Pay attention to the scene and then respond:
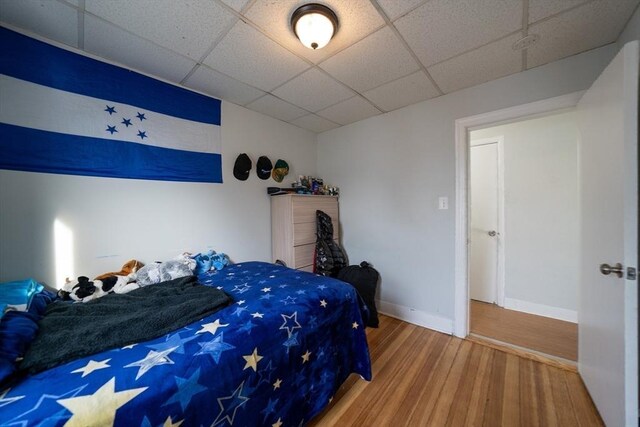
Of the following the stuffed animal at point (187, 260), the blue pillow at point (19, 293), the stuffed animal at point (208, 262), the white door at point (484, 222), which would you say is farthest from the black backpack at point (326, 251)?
the blue pillow at point (19, 293)

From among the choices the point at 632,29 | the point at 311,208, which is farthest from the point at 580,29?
the point at 311,208

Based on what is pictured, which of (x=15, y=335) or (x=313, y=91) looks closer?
(x=15, y=335)

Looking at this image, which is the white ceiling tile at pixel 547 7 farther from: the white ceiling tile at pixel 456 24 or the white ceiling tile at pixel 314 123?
the white ceiling tile at pixel 314 123

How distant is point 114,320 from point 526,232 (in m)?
3.78

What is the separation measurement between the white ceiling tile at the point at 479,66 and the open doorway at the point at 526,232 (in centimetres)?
53

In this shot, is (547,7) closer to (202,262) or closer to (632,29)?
(632,29)

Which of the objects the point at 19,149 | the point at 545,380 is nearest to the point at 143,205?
the point at 19,149

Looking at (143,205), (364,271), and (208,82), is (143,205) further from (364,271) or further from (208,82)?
(364,271)

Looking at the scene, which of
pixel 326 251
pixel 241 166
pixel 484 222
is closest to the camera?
pixel 241 166

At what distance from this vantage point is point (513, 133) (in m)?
2.73

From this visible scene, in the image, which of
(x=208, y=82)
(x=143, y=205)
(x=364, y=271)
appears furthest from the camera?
(x=364, y=271)

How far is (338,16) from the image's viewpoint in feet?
4.38

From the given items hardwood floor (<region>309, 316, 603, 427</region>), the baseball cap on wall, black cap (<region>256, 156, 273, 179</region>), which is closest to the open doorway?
hardwood floor (<region>309, 316, 603, 427</region>)

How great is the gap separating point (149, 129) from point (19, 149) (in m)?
0.72
